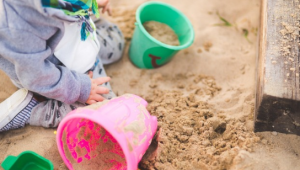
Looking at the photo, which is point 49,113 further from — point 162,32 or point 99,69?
point 162,32

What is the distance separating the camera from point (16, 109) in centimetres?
148

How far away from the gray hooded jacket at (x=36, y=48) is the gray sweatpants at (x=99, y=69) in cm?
11

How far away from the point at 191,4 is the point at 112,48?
2.45 ft

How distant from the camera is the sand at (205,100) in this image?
1.37m

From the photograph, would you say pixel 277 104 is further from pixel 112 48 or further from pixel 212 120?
pixel 112 48

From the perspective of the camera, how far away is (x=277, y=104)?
49.5 inches

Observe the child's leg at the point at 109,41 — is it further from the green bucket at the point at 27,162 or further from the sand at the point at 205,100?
the green bucket at the point at 27,162

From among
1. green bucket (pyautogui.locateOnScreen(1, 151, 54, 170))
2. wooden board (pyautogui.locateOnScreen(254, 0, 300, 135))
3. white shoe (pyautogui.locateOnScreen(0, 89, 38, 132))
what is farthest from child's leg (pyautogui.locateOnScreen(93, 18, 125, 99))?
wooden board (pyautogui.locateOnScreen(254, 0, 300, 135))

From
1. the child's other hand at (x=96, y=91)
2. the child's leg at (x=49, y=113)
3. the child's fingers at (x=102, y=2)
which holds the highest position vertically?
the child's fingers at (x=102, y=2)

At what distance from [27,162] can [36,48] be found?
0.53 meters

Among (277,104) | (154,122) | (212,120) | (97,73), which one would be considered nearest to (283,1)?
(277,104)

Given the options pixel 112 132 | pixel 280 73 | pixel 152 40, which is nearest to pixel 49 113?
pixel 112 132

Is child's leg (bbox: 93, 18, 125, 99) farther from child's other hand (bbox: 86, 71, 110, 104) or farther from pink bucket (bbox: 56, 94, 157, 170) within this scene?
pink bucket (bbox: 56, 94, 157, 170)

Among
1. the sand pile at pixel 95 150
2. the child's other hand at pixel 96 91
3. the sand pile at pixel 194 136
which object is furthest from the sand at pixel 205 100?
the child's other hand at pixel 96 91
